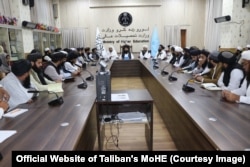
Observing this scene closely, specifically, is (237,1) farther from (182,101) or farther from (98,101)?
(98,101)

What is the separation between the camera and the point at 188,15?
1047 centimetres

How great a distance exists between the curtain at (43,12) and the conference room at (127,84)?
1.6 inches

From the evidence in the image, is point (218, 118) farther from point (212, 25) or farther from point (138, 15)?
point (138, 15)

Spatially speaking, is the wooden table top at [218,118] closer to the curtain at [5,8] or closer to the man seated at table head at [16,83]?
the man seated at table head at [16,83]

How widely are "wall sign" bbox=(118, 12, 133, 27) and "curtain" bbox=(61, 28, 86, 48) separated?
189 centimetres

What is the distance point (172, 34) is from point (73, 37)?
496cm

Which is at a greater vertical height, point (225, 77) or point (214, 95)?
point (225, 77)

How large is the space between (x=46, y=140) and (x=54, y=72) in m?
2.38

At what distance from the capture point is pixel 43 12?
8789 mm

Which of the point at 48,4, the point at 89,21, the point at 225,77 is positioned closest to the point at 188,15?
the point at 89,21

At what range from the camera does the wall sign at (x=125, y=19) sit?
34.0 ft

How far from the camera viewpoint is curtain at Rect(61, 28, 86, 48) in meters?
10.5
